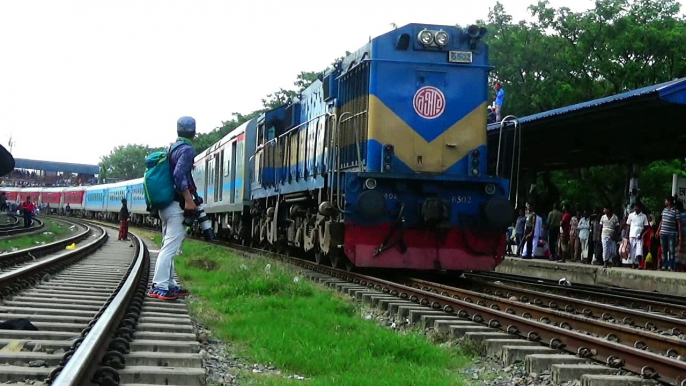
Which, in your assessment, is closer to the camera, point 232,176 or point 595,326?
point 595,326

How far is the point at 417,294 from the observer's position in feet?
32.6

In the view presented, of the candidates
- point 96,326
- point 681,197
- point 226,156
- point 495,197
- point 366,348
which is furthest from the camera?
point 226,156

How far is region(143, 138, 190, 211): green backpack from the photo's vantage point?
26.7 feet

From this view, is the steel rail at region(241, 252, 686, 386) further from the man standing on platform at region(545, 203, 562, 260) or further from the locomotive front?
the man standing on platform at region(545, 203, 562, 260)

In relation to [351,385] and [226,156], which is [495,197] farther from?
[226,156]

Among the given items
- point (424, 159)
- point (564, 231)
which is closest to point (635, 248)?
point (564, 231)

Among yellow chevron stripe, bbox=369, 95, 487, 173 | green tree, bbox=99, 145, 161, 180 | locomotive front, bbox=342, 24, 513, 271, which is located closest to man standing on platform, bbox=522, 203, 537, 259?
yellow chevron stripe, bbox=369, 95, 487, 173

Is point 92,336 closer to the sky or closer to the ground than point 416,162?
closer to the ground

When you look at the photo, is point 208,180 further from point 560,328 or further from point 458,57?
point 560,328

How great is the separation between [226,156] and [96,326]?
19313mm

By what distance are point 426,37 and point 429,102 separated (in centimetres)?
95

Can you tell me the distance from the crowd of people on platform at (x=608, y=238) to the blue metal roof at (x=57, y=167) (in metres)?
101

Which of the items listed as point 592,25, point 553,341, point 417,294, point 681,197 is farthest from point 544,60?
point 553,341

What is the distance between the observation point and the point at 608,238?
17.5 m
